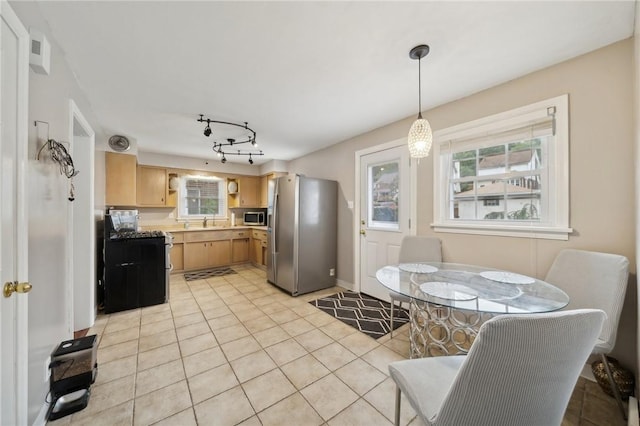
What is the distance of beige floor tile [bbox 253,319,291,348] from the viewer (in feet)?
7.45

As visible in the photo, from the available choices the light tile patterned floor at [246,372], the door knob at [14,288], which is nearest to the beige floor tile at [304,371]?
the light tile patterned floor at [246,372]

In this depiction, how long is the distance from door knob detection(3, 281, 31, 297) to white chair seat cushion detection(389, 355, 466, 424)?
5.69 ft

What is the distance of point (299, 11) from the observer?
1.37 meters

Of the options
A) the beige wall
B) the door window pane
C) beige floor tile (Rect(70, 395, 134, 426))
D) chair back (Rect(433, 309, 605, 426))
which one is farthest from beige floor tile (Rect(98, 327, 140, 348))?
the beige wall

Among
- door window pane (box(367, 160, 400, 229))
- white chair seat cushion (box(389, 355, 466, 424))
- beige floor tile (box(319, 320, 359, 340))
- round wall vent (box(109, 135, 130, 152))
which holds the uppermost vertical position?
round wall vent (box(109, 135, 130, 152))

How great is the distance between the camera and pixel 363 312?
2.91 metres

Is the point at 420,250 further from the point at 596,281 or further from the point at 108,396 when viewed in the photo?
the point at 108,396

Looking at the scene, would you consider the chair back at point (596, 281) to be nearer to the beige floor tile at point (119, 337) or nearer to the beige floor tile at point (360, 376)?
the beige floor tile at point (360, 376)

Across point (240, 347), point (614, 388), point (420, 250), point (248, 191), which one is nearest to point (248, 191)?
point (248, 191)

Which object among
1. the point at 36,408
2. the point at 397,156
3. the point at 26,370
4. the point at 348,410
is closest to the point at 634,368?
the point at 348,410

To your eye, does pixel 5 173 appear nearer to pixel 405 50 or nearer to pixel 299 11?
pixel 299 11

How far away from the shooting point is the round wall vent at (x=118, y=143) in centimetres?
357

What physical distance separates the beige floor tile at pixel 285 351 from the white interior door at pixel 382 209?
1.49 meters

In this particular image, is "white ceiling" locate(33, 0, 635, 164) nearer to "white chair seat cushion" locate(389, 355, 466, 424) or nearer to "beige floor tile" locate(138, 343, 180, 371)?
"white chair seat cushion" locate(389, 355, 466, 424)
